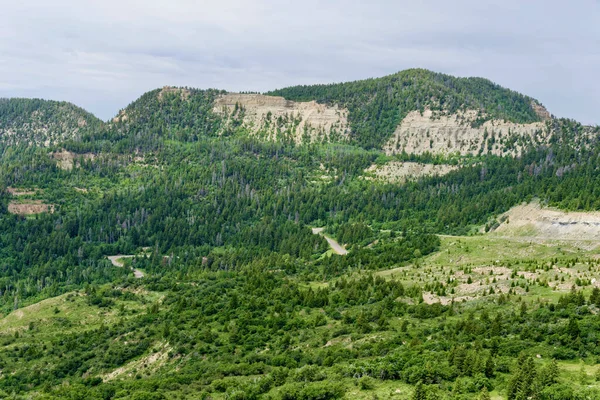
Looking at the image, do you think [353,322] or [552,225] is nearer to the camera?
[353,322]

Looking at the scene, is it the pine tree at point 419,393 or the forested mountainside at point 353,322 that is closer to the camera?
the pine tree at point 419,393

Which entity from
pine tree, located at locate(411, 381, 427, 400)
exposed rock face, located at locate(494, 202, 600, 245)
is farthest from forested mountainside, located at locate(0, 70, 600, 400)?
exposed rock face, located at locate(494, 202, 600, 245)

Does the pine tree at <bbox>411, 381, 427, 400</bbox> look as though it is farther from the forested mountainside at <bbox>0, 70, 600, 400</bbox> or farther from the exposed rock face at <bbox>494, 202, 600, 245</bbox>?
the exposed rock face at <bbox>494, 202, 600, 245</bbox>

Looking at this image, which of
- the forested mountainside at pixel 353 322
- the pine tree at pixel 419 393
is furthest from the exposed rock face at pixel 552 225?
the pine tree at pixel 419 393

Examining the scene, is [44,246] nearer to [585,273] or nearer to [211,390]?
[211,390]

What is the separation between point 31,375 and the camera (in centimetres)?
8606

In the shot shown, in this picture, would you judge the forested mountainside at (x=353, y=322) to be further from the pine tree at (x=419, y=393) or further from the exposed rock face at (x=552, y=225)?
the exposed rock face at (x=552, y=225)

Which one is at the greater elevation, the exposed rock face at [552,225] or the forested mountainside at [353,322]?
the exposed rock face at [552,225]

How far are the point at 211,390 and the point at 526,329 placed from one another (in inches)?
1387

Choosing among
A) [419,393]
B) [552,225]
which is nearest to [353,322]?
[419,393]

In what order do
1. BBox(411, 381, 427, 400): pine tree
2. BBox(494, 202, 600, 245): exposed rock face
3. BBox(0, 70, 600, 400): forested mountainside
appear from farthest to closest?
1. BBox(494, 202, 600, 245): exposed rock face
2. BBox(0, 70, 600, 400): forested mountainside
3. BBox(411, 381, 427, 400): pine tree

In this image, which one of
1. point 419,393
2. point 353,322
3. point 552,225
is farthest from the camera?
point 552,225

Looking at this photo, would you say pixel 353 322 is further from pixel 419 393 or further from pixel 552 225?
pixel 552 225

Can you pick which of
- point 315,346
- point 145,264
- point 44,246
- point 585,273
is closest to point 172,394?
point 315,346
